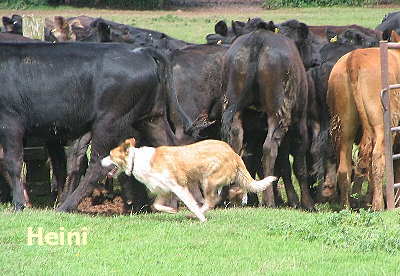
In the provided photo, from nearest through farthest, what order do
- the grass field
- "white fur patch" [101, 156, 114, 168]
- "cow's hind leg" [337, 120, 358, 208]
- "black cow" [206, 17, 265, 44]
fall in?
the grass field, "white fur patch" [101, 156, 114, 168], "cow's hind leg" [337, 120, 358, 208], "black cow" [206, 17, 265, 44]

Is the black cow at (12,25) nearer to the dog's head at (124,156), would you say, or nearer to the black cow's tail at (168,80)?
the black cow's tail at (168,80)

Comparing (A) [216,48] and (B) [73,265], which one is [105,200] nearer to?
(A) [216,48]

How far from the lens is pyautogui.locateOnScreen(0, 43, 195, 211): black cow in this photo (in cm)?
1059

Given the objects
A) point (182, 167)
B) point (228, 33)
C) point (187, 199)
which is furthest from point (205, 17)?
point (187, 199)

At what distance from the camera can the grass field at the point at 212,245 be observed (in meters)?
7.49

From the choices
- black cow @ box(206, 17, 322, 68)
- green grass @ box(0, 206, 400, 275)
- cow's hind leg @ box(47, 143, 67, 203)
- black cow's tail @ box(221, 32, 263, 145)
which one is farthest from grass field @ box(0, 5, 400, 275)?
black cow @ box(206, 17, 322, 68)

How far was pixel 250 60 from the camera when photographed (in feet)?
38.6

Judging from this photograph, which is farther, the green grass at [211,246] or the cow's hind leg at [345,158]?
the cow's hind leg at [345,158]

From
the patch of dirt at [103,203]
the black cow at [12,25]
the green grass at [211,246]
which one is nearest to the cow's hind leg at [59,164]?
the patch of dirt at [103,203]

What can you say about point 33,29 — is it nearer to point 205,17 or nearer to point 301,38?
point 301,38

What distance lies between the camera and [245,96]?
11.8 m

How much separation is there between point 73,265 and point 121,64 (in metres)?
3.61

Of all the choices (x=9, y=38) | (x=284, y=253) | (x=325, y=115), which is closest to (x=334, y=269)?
(x=284, y=253)

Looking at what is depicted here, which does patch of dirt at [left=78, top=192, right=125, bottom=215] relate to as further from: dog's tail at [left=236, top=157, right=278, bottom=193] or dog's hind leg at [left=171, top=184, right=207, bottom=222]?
dog's hind leg at [left=171, top=184, right=207, bottom=222]
